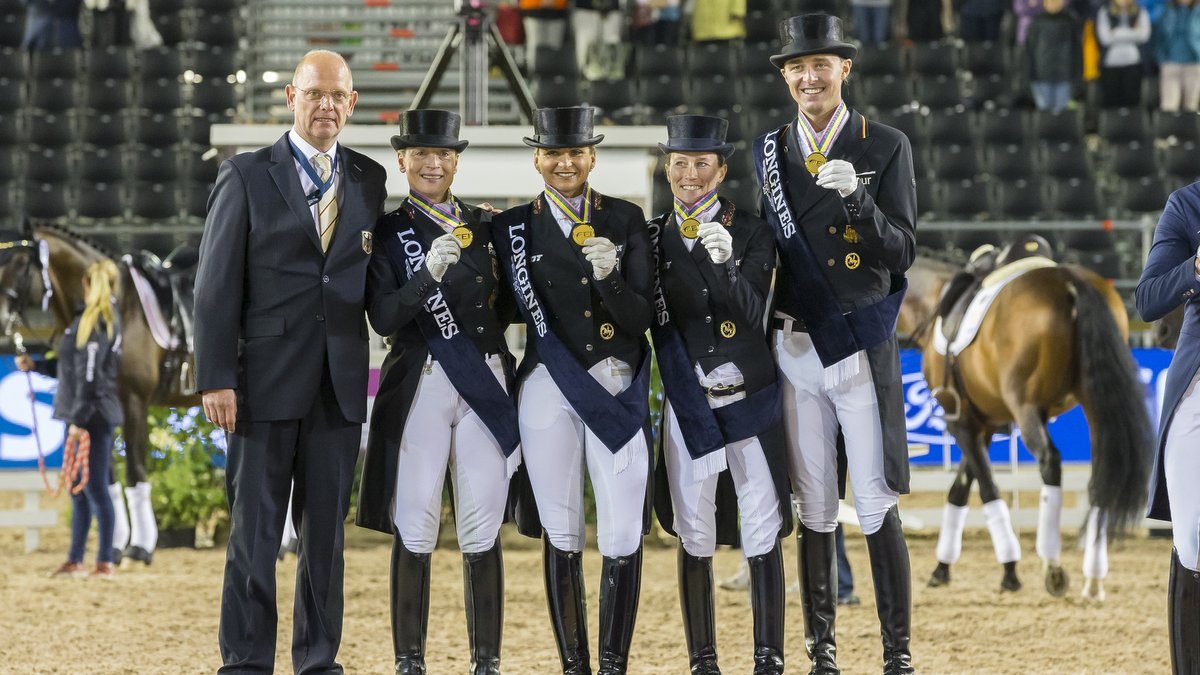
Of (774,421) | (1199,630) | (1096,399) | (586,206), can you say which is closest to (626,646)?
(774,421)

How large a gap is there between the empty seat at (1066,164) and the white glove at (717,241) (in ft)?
34.8

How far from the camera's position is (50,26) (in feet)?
48.4

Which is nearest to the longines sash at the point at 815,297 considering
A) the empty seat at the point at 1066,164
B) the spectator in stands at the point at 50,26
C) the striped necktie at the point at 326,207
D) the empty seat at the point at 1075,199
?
the striped necktie at the point at 326,207

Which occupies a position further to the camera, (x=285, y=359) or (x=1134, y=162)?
(x=1134, y=162)

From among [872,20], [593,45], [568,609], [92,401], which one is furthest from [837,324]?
[872,20]

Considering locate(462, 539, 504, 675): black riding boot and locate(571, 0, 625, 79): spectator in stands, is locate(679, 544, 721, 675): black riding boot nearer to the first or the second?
locate(462, 539, 504, 675): black riding boot

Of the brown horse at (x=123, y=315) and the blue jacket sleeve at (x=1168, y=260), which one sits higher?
the blue jacket sleeve at (x=1168, y=260)

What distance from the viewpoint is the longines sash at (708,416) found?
4.25m

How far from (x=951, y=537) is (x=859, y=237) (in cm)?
391

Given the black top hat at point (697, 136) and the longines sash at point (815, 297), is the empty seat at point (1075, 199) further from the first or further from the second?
the black top hat at point (697, 136)

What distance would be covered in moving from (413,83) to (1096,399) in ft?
27.7

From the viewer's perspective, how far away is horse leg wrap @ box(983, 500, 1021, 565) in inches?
287

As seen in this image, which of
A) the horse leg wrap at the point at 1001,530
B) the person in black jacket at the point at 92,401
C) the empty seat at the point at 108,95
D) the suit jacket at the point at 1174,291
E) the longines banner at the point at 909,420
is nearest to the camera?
the suit jacket at the point at 1174,291

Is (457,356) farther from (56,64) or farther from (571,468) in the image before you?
(56,64)
